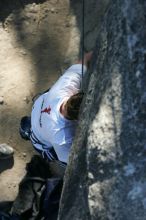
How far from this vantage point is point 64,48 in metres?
3.45

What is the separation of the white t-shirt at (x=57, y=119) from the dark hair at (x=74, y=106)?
75 mm

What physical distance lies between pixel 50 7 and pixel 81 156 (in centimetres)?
178

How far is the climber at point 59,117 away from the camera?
7.72 feet

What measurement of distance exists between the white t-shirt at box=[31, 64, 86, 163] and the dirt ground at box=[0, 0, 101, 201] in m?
0.64

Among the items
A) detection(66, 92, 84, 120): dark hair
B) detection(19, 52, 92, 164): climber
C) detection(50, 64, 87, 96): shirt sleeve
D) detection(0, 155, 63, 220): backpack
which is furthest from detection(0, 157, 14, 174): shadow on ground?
detection(66, 92, 84, 120): dark hair

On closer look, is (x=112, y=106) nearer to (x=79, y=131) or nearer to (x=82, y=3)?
(x=79, y=131)

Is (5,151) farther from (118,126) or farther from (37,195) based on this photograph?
(118,126)

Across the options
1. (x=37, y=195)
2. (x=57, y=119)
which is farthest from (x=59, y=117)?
(x=37, y=195)

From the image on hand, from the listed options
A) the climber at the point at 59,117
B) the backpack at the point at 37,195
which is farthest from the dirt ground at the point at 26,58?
the climber at the point at 59,117

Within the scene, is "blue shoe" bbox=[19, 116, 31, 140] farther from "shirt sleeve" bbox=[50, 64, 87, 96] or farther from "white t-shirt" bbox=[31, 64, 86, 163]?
"shirt sleeve" bbox=[50, 64, 87, 96]

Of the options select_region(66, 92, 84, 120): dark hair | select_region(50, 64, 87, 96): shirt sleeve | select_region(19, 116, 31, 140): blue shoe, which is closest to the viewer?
select_region(66, 92, 84, 120): dark hair

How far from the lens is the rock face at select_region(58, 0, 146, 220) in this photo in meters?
1.77

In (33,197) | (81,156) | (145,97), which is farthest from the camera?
(33,197)

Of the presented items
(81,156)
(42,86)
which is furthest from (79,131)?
(42,86)
